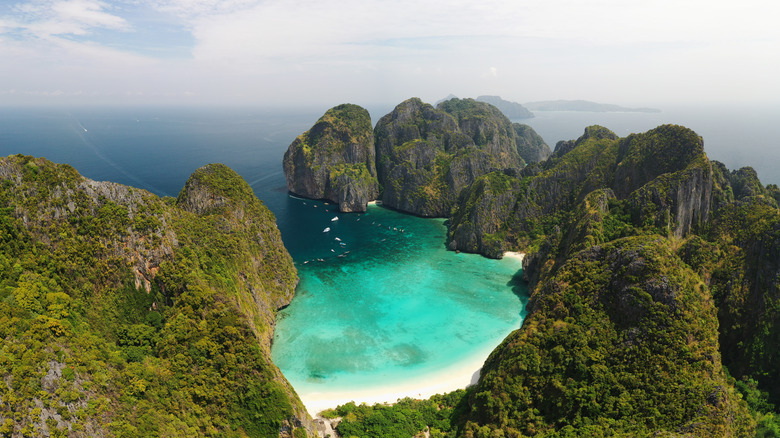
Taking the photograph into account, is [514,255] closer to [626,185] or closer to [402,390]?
[626,185]

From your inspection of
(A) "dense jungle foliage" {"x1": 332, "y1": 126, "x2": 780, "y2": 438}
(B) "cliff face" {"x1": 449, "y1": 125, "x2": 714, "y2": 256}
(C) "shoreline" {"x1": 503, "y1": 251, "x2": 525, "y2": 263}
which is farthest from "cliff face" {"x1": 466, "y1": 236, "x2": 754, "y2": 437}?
(C) "shoreline" {"x1": 503, "y1": 251, "x2": 525, "y2": 263}

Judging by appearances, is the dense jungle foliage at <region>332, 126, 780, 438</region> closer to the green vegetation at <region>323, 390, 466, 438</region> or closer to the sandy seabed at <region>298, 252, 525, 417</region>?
the green vegetation at <region>323, 390, 466, 438</region>

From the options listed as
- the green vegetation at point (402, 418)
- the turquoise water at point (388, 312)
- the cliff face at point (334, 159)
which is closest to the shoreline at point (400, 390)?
the turquoise water at point (388, 312)

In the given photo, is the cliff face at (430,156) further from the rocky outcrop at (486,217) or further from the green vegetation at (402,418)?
the green vegetation at (402,418)

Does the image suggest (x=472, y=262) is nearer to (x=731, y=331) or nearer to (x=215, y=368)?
(x=731, y=331)

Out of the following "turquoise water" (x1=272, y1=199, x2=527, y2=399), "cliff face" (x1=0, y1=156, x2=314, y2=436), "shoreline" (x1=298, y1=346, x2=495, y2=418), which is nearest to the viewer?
"cliff face" (x1=0, y1=156, x2=314, y2=436)

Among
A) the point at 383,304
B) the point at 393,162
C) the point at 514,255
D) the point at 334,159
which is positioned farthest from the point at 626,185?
the point at 334,159
